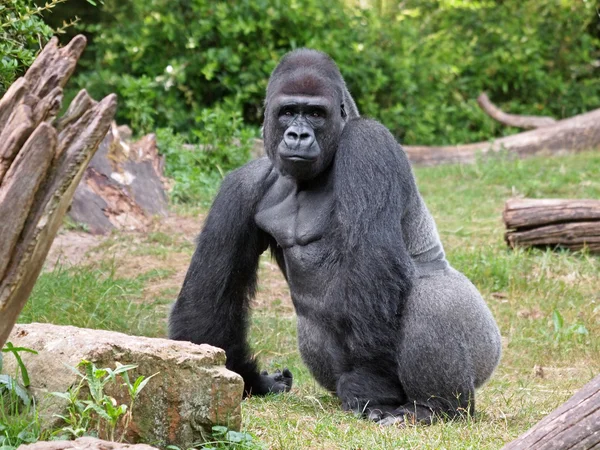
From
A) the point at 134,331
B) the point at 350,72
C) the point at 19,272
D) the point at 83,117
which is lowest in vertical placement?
the point at 134,331

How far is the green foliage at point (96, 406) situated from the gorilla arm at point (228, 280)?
5.05ft

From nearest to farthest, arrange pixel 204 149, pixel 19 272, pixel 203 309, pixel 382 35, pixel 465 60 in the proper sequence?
pixel 19 272 < pixel 203 309 < pixel 204 149 < pixel 382 35 < pixel 465 60

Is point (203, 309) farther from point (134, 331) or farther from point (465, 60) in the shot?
point (465, 60)

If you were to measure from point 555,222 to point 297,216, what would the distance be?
312cm

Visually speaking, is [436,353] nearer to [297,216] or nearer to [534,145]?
[297,216]

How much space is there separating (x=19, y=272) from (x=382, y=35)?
10.4 meters

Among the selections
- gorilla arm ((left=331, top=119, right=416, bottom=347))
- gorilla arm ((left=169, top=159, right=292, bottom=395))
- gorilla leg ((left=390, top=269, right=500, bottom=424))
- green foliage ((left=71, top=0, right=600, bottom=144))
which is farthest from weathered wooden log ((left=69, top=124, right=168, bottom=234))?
gorilla leg ((left=390, top=269, right=500, bottom=424))

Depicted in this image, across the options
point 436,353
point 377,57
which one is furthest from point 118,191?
A: point 377,57

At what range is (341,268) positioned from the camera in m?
4.17

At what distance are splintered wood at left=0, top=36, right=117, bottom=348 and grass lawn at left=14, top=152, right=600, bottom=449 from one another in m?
1.25

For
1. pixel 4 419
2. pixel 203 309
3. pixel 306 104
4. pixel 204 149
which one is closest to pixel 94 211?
pixel 204 149

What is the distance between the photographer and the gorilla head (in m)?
4.18

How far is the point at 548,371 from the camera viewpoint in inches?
209

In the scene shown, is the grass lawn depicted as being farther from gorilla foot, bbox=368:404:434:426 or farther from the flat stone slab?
the flat stone slab
